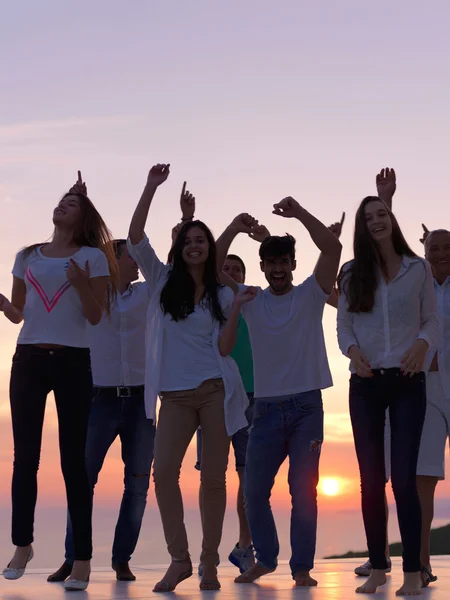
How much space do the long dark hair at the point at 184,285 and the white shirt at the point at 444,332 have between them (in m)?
1.87

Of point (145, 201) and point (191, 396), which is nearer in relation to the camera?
point (191, 396)

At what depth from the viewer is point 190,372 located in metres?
6.60

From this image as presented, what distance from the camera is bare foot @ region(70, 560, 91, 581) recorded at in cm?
648

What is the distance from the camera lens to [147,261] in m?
6.96

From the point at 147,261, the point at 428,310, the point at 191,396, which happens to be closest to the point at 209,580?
the point at 191,396

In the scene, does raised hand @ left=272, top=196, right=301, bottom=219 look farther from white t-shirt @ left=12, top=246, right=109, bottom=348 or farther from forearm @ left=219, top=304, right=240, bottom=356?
white t-shirt @ left=12, top=246, right=109, bottom=348

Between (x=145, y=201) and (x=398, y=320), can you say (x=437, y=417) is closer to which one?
(x=398, y=320)

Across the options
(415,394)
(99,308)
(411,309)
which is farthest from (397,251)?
(99,308)

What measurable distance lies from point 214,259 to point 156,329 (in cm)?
68

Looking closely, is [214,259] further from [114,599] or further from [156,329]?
[114,599]

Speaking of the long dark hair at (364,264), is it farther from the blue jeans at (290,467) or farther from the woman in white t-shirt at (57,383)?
the woman in white t-shirt at (57,383)

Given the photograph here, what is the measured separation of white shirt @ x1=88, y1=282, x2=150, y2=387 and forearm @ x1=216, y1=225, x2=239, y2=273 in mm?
828

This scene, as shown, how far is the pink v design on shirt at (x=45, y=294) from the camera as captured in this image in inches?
254

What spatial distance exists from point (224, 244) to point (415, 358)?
6.42ft
